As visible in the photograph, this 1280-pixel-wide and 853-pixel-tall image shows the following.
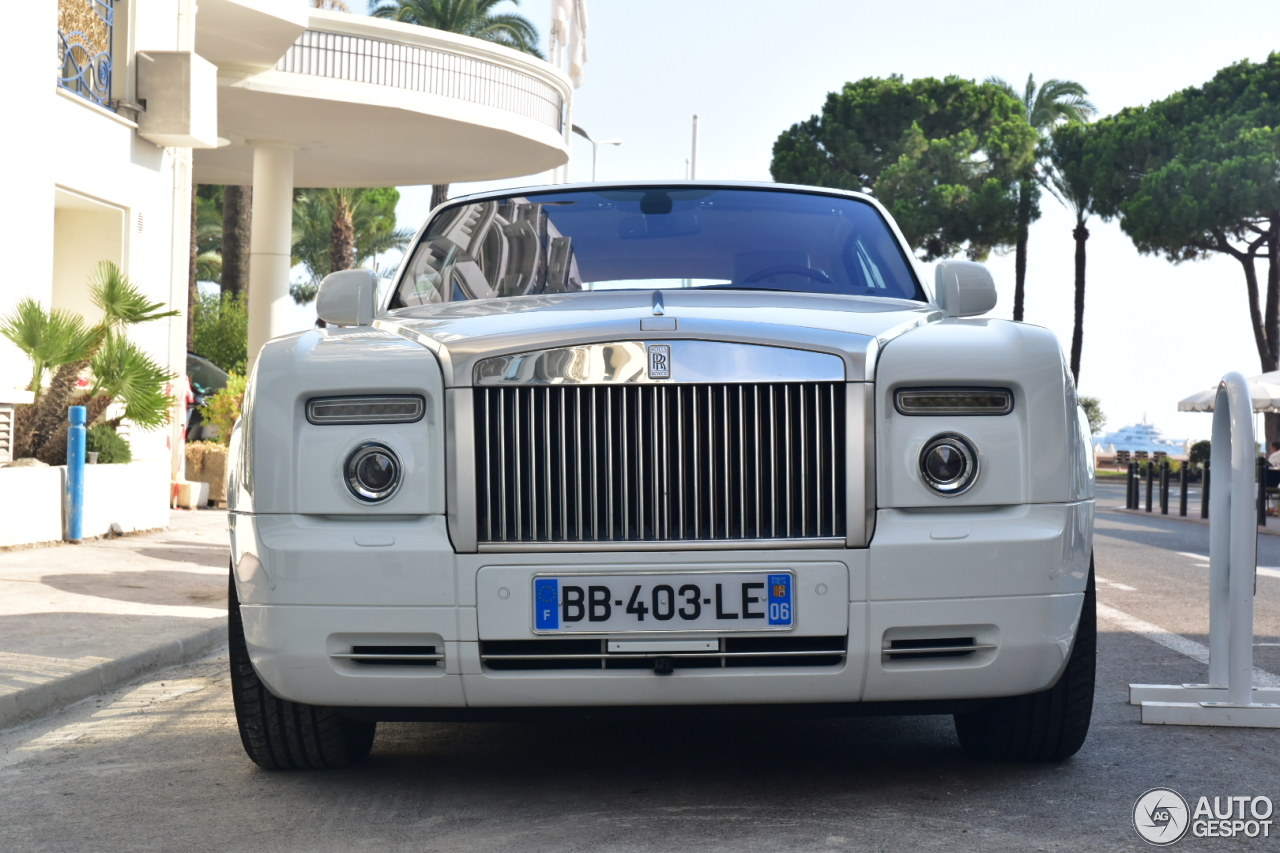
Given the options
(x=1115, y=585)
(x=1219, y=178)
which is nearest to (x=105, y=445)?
(x=1115, y=585)

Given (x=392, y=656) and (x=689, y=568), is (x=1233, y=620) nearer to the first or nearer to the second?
(x=689, y=568)

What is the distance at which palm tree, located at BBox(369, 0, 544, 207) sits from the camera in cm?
3956

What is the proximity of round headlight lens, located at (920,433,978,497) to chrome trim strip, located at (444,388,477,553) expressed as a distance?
112cm

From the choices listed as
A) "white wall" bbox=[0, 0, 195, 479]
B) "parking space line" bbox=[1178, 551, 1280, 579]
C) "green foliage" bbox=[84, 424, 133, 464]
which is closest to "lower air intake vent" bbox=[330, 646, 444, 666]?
"white wall" bbox=[0, 0, 195, 479]

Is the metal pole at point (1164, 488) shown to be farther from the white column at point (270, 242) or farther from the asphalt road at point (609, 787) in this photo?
the asphalt road at point (609, 787)

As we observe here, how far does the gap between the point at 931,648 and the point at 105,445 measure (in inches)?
425

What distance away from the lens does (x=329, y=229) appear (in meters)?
56.2

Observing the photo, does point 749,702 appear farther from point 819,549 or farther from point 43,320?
point 43,320

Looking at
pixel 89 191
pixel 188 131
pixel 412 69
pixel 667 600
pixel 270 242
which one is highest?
pixel 412 69

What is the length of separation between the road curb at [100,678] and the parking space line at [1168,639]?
15.0 ft

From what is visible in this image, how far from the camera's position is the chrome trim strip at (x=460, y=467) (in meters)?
3.72

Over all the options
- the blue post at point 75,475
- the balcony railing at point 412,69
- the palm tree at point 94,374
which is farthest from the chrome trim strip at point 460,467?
the balcony railing at point 412,69

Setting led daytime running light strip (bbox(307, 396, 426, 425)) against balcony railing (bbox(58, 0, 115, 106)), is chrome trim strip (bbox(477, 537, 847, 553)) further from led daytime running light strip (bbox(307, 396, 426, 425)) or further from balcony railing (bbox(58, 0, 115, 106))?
balcony railing (bbox(58, 0, 115, 106))

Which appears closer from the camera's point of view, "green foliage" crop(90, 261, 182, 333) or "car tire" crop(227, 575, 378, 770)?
"car tire" crop(227, 575, 378, 770)
